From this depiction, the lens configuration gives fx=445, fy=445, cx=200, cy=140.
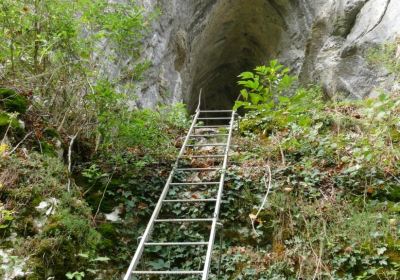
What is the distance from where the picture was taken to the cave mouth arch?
12523 mm

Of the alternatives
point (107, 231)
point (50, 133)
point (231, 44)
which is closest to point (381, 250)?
point (107, 231)

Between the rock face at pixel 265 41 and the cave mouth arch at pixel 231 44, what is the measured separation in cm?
3

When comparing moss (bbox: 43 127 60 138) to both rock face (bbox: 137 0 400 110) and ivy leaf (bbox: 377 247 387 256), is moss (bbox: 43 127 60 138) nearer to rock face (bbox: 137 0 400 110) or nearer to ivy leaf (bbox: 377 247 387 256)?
rock face (bbox: 137 0 400 110)

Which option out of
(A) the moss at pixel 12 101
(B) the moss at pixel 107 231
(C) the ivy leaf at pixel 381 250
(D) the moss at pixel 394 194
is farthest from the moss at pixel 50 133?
(D) the moss at pixel 394 194

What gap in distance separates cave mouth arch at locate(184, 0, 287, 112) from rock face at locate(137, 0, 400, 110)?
0.03m

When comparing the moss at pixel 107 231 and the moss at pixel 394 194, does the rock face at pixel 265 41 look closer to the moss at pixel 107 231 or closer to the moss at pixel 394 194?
the moss at pixel 394 194

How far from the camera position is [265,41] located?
13438 millimetres

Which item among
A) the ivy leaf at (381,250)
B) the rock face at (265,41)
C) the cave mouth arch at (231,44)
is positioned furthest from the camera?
the cave mouth arch at (231,44)

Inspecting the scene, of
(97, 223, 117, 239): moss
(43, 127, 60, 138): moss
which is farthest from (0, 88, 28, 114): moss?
(97, 223, 117, 239): moss

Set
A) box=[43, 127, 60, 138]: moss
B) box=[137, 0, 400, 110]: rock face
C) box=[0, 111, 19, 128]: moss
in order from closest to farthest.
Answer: box=[0, 111, 19, 128]: moss < box=[43, 127, 60, 138]: moss < box=[137, 0, 400, 110]: rock face

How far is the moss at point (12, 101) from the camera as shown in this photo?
177 inches

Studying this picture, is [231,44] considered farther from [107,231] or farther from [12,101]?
[107,231]

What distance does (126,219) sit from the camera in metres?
4.65

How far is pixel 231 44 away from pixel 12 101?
10626 mm
